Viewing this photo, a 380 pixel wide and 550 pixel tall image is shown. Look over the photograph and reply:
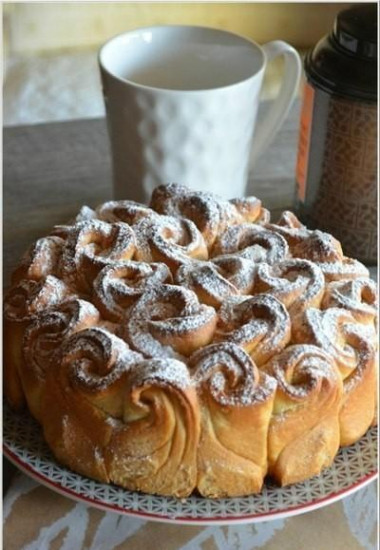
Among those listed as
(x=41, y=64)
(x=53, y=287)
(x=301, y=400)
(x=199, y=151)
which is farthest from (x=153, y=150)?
(x=41, y=64)

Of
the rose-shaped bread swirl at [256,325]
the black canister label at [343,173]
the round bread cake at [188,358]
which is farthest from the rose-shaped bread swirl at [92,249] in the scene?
the black canister label at [343,173]

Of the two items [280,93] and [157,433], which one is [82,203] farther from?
[157,433]

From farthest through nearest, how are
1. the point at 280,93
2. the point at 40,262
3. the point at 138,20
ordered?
the point at 138,20 < the point at 280,93 < the point at 40,262

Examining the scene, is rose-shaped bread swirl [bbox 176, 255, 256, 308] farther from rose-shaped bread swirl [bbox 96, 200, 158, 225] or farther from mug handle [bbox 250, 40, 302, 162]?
mug handle [bbox 250, 40, 302, 162]

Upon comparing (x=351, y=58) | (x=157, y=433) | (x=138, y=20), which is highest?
(x=351, y=58)

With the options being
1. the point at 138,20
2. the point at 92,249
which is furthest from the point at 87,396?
the point at 138,20
